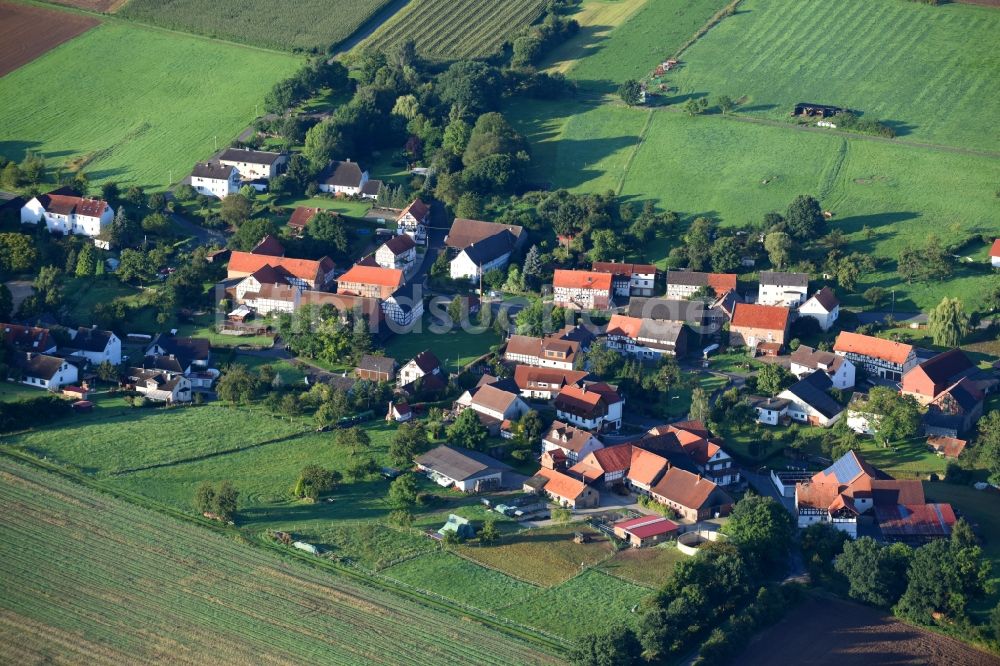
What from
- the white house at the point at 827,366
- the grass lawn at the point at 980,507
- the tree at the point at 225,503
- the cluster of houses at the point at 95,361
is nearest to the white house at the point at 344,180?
the cluster of houses at the point at 95,361

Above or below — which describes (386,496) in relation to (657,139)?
below

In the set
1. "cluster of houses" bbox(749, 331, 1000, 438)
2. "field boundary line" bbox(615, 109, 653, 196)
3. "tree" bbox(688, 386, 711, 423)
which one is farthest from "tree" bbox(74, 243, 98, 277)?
"cluster of houses" bbox(749, 331, 1000, 438)

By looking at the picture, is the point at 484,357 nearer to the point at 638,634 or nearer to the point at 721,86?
the point at 638,634

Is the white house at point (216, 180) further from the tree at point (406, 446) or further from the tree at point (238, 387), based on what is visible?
the tree at point (406, 446)

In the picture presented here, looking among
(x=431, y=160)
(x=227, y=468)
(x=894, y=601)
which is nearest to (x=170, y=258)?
(x=431, y=160)

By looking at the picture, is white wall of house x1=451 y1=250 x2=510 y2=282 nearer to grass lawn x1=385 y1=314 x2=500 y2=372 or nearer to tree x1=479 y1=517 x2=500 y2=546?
grass lawn x1=385 y1=314 x2=500 y2=372

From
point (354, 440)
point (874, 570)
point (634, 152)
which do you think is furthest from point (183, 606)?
point (634, 152)
